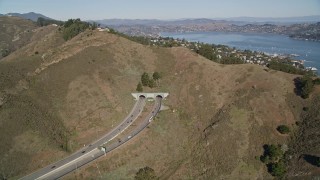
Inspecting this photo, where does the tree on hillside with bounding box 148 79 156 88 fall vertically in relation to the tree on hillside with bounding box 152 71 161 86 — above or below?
below

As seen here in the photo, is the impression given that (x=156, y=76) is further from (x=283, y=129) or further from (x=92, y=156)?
(x=283, y=129)

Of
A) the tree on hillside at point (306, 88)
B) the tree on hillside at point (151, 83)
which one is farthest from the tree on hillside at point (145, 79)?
the tree on hillside at point (306, 88)

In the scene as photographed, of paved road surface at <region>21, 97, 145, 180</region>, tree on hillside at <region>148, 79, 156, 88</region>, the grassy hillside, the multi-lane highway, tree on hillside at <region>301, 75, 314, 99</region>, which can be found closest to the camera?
paved road surface at <region>21, 97, 145, 180</region>

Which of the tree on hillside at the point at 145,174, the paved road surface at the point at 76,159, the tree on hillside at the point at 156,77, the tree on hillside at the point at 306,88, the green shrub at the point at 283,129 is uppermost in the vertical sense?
the tree on hillside at the point at 306,88

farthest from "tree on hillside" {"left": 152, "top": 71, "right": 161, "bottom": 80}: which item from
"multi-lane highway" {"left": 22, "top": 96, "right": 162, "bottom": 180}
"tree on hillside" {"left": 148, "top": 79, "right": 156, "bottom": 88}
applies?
"multi-lane highway" {"left": 22, "top": 96, "right": 162, "bottom": 180}

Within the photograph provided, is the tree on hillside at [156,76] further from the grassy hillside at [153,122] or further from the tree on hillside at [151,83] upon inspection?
the grassy hillside at [153,122]

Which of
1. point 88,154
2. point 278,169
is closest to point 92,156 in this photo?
point 88,154

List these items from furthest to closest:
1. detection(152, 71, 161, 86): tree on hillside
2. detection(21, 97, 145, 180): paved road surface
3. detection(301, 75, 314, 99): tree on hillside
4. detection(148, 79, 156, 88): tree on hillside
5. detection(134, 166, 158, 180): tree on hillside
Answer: detection(152, 71, 161, 86): tree on hillside, detection(148, 79, 156, 88): tree on hillside, detection(301, 75, 314, 99): tree on hillside, detection(134, 166, 158, 180): tree on hillside, detection(21, 97, 145, 180): paved road surface

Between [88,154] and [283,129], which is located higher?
[283,129]

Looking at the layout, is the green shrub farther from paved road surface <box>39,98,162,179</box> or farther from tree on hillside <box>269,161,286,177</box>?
paved road surface <box>39,98,162,179</box>

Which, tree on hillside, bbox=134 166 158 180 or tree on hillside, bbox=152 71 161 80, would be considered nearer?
tree on hillside, bbox=134 166 158 180
